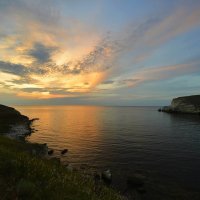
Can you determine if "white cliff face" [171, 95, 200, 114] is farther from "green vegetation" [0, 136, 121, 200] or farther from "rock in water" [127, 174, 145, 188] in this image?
"green vegetation" [0, 136, 121, 200]

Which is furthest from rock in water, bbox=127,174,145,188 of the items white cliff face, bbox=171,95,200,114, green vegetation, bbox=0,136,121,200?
white cliff face, bbox=171,95,200,114

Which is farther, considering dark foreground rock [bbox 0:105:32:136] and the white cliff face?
the white cliff face

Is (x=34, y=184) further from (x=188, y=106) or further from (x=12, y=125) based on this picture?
(x=188, y=106)

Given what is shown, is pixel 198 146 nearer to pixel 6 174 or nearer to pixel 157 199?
pixel 157 199

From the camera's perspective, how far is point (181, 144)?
5172 cm

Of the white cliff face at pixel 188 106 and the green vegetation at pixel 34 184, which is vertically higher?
the white cliff face at pixel 188 106

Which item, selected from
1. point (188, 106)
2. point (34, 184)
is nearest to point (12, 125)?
point (34, 184)

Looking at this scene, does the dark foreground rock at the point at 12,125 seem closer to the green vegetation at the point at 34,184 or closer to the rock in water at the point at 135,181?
the rock in water at the point at 135,181

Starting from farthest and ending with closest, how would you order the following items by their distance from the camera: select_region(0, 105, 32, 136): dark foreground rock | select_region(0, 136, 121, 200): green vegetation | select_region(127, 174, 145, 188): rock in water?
select_region(0, 105, 32, 136): dark foreground rock < select_region(127, 174, 145, 188): rock in water < select_region(0, 136, 121, 200): green vegetation

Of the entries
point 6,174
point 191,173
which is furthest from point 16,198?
point 191,173

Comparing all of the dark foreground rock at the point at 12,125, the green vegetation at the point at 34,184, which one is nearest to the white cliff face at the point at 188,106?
the dark foreground rock at the point at 12,125

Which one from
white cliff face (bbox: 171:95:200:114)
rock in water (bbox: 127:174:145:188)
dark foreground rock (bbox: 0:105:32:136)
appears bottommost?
rock in water (bbox: 127:174:145:188)

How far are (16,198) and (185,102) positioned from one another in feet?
665

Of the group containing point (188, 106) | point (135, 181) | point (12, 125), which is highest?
point (188, 106)
